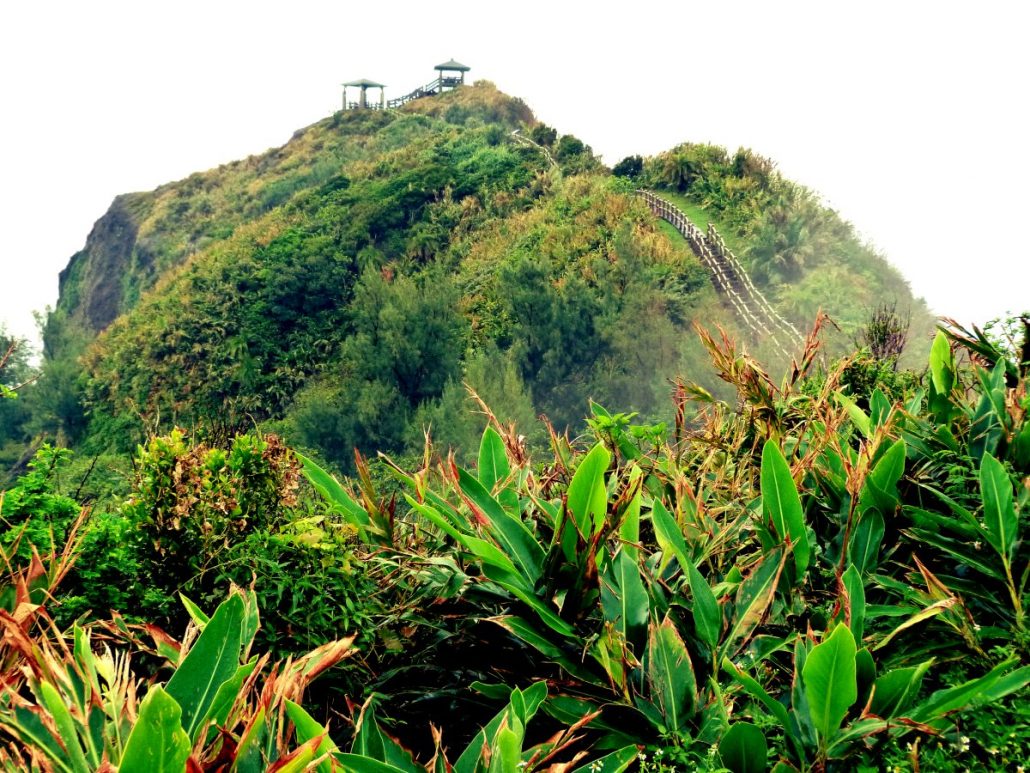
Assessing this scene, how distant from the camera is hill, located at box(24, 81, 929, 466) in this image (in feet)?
71.2

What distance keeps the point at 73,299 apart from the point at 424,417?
4211cm

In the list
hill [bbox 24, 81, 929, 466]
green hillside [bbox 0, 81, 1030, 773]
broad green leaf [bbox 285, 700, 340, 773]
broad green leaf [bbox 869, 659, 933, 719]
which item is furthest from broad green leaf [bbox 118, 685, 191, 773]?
hill [bbox 24, 81, 929, 466]

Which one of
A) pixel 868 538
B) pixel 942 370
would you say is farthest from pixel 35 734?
pixel 942 370

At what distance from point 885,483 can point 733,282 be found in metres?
21.4

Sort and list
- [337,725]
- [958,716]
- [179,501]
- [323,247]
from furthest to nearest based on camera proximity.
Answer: [323,247] → [179,501] → [337,725] → [958,716]

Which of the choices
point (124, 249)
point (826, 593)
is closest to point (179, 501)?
point (826, 593)

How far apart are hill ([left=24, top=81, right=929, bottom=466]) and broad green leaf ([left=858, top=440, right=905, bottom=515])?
39.1ft

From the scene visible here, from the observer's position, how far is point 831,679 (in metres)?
2.33

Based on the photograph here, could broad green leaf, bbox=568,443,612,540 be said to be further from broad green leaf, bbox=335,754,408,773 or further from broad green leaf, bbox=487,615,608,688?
broad green leaf, bbox=335,754,408,773

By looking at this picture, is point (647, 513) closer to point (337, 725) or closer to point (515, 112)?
point (337, 725)

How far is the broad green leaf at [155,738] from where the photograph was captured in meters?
1.57

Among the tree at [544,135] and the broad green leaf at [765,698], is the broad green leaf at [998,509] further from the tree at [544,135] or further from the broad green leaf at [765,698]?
the tree at [544,135]

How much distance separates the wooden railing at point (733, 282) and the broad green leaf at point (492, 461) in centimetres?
1637

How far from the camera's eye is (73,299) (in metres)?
53.2
